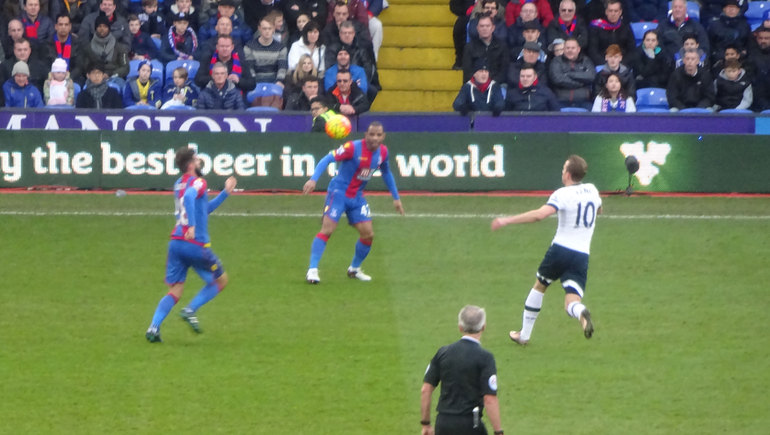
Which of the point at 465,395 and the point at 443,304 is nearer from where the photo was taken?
the point at 465,395

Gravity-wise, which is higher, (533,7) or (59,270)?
(533,7)

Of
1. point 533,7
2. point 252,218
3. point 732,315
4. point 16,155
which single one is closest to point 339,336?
point 732,315

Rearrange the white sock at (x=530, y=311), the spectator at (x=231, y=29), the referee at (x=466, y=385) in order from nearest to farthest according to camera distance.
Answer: the referee at (x=466, y=385), the white sock at (x=530, y=311), the spectator at (x=231, y=29)

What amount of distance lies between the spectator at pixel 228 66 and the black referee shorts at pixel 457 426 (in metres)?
15.2

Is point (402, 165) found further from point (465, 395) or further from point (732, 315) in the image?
point (465, 395)

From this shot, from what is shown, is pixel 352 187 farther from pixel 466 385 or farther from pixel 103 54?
pixel 103 54

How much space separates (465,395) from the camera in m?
8.05

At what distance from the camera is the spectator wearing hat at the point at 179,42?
2416 centimetres

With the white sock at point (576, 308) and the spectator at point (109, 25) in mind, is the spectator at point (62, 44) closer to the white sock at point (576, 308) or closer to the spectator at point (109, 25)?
the spectator at point (109, 25)

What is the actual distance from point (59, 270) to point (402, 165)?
6889mm

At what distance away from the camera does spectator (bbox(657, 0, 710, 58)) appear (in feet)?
80.6

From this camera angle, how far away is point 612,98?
22469 mm

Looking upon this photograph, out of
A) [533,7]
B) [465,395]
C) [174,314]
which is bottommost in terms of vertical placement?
[174,314]

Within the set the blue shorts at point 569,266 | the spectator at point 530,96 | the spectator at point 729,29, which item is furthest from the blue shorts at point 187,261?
the spectator at point 729,29
